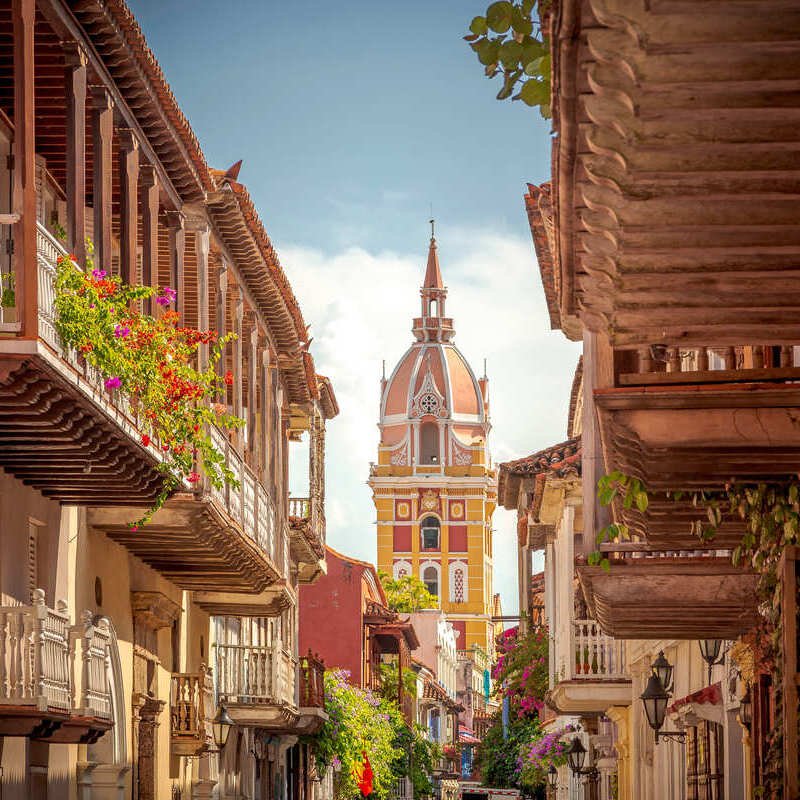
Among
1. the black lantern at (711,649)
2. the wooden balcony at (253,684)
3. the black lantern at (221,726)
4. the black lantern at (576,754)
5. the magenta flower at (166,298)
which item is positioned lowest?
the black lantern at (576,754)

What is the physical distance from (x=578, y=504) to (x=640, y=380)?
703 inches

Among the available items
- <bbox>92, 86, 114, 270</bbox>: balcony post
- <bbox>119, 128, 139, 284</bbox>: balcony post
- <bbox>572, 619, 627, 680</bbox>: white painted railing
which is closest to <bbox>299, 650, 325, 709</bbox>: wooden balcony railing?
<bbox>572, 619, 627, 680</bbox>: white painted railing

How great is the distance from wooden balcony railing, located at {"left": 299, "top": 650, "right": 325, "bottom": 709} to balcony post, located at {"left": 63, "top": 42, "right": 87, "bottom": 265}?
22.0m

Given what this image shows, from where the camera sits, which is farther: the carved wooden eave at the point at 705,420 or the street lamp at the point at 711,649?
the street lamp at the point at 711,649

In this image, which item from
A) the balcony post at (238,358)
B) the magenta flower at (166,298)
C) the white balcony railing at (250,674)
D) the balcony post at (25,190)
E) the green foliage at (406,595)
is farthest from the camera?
the green foliage at (406,595)

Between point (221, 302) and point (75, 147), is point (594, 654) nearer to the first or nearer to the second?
point (221, 302)

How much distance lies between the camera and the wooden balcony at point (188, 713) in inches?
848

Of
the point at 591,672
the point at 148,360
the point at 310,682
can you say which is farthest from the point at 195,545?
the point at 310,682

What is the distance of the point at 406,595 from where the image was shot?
9356 centimetres

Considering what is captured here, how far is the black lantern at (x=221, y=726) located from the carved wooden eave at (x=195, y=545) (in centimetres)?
313

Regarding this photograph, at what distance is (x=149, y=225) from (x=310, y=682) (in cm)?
2032

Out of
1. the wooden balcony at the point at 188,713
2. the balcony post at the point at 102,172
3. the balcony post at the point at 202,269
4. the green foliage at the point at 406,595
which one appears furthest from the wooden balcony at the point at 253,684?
the green foliage at the point at 406,595

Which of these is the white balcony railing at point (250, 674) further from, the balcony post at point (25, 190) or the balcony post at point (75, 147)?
the balcony post at point (25, 190)

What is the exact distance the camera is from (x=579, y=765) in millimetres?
31359
